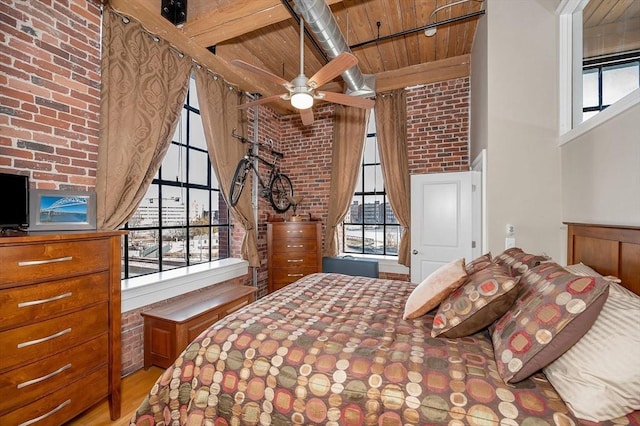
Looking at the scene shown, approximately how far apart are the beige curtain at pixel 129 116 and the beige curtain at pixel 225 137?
0.57 meters

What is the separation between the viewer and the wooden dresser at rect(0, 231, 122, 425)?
1462 millimetres

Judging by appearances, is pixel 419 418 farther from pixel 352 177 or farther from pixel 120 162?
pixel 352 177

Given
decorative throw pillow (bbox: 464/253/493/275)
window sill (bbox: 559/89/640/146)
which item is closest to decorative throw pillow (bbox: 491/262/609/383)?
decorative throw pillow (bbox: 464/253/493/275)

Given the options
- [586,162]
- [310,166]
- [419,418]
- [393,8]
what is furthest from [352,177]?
[419,418]

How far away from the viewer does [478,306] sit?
4.58 ft

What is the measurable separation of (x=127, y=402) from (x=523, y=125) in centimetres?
399

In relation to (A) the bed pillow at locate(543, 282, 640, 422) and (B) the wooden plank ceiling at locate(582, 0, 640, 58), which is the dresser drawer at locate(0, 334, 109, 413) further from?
(B) the wooden plank ceiling at locate(582, 0, 640, 58)

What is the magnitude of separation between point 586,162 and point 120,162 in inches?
142

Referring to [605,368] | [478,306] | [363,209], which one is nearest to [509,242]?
[478,306]

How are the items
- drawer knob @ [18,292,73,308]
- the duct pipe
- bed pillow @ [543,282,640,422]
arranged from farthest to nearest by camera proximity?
the duct pipe → drawer knob @ [18,292,73,308] → bed pillow @ [543,282,640,422]

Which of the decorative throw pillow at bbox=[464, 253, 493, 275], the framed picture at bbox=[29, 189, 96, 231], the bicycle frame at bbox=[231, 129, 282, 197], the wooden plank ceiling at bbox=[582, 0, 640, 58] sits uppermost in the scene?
the wooden plank ceiling at bbox=[582, 0, 640, 58]

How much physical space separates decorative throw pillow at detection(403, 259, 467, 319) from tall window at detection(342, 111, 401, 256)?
106 inches

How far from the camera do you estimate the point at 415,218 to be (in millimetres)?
3693

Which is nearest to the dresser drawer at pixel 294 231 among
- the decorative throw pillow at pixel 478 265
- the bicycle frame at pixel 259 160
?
the bicycle frame at pixel 259 160
